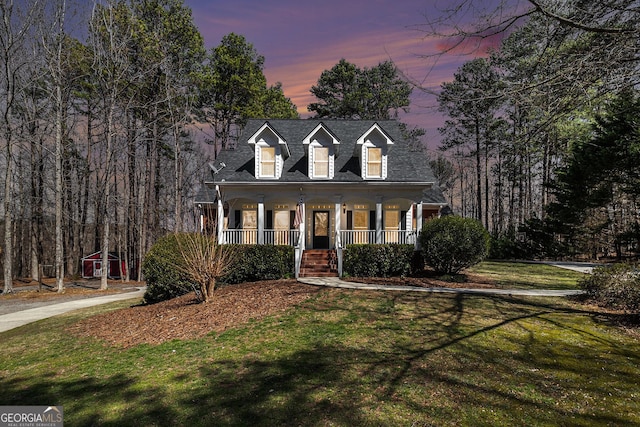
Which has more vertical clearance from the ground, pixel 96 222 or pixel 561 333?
pixel 96 222

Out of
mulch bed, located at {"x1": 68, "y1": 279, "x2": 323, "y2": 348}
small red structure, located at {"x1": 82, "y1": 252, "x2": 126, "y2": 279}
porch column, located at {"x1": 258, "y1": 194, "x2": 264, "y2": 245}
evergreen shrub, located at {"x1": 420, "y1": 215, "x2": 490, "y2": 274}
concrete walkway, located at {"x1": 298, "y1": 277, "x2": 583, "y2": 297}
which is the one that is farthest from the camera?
small red structure, located at {"x1": 82, "y1": 252, "x2": 126, "y2": 279}

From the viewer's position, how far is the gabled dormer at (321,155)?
54.4 feet

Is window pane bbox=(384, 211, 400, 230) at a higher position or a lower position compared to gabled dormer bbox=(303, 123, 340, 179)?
A: lower

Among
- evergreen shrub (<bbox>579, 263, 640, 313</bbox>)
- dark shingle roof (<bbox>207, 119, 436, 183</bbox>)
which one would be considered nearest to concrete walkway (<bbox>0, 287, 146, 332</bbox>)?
dark shingle roof (<bbox>207, 119, 436, 183</bbox>)

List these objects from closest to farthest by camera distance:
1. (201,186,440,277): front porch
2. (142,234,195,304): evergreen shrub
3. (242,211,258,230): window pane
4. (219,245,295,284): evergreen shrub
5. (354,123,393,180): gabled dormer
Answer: (142,234,195,304): evergreen shrub, (219,245,295,284): evergreen shrub, (201,186,440,277): front porch, (354,123,393,180): gabled dormer, (242,211,258,230): window pane

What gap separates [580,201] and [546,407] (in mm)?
22747

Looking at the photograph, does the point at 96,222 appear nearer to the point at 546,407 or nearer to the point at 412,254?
the point at 412,254

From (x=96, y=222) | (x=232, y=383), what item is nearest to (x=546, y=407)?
(x=232, y=383)

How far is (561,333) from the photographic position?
719 centimetres

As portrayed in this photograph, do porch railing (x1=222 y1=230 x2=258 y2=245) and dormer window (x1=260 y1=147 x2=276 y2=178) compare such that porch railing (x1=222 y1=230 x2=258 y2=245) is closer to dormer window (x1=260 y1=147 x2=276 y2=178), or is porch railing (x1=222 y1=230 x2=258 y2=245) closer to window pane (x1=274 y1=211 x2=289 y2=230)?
window pane (x1=274 y1=211 x2=289 y2=230)

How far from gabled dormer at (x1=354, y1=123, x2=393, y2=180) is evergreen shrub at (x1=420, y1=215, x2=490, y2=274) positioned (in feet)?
15.0

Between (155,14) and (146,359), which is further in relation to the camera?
(155,14)

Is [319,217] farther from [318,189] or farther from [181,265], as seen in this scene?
[181,265]

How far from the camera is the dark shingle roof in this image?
16.8m
